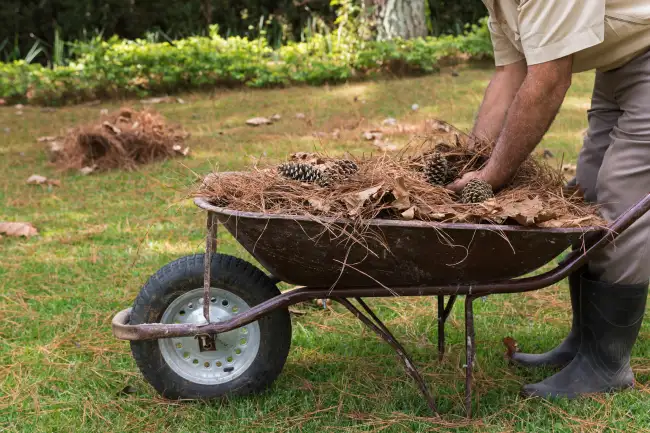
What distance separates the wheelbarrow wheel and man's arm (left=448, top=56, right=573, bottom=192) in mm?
940

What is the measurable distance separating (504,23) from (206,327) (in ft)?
4.83

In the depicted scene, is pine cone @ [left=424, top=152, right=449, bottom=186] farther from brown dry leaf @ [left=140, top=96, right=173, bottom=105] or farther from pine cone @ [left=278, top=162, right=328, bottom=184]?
brown dry leaf @ [left=140, top=96, right=173, bottom=105]

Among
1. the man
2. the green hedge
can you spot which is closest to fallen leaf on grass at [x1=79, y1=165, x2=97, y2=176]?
the green hedge

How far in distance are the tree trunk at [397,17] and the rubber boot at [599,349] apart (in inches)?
247

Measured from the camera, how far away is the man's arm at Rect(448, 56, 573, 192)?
235 cm

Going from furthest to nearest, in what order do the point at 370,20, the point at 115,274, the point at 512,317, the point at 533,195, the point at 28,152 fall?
the point at 370,20
the point at 28,152
the point at 115,274
the point at 512,317
the point at 533,195

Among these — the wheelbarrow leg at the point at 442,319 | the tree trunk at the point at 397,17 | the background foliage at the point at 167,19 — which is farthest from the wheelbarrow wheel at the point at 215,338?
the background foliage at the point at 167,19

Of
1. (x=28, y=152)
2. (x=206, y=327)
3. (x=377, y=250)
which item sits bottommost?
(x=28, y=152)

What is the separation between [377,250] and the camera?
2.36 m

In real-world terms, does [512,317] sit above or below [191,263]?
below

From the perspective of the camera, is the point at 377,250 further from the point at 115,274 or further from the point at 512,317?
the point at 115,274

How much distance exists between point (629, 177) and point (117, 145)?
14.8 feet

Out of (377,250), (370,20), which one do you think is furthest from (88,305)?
(370,20)

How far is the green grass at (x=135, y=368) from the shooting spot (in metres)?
2.64
